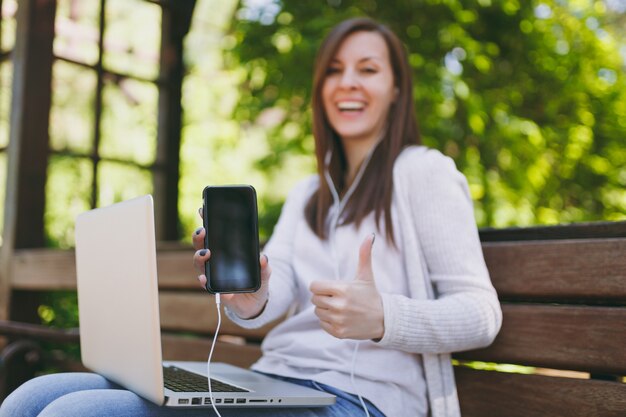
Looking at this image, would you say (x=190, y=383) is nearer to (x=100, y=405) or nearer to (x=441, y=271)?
(x=100, y=405)

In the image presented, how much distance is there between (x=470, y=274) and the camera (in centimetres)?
139

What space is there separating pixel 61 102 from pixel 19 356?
136 centimetres

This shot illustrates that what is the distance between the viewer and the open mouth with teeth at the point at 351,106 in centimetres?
173

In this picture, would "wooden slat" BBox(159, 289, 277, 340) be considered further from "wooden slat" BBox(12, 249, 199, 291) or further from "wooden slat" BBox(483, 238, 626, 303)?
"wooden slat" BBox(483, 238, 626, 303)

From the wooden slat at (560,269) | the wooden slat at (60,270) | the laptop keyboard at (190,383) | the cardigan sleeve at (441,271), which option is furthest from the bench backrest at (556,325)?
the wooden slat at (60,270)

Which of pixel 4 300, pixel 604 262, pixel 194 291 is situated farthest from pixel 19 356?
pixel 604 262

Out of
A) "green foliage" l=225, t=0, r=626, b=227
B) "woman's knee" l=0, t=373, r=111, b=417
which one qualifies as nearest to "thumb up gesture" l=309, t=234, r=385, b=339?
"woman's knee" l=0, t=373, r=111, b=417

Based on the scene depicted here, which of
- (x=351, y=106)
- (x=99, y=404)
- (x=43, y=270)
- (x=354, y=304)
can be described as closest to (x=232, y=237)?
(x=354, y=304)

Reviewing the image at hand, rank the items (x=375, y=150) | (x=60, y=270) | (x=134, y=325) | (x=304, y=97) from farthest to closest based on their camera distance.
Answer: (x=304, y=97), (x=60, y=270), (x=375, y=150), (x=134, y=325)

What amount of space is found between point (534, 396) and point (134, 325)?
0.81 m

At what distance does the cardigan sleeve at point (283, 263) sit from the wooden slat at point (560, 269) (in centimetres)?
47

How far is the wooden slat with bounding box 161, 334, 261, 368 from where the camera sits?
6.77 feet

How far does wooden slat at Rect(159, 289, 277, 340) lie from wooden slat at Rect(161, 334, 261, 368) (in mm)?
36

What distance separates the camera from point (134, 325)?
1168mm
